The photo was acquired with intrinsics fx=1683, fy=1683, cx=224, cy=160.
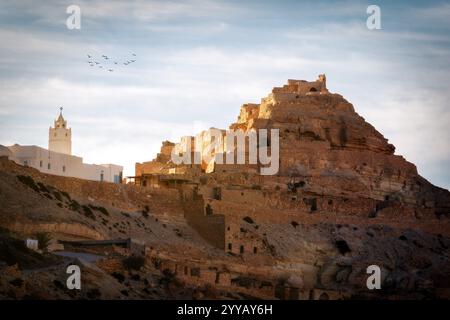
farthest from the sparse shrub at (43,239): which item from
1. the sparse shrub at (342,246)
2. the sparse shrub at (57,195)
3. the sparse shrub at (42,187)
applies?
the sparse shrub at (342,246)

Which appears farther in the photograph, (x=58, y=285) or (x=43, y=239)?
(x=43, y=239)

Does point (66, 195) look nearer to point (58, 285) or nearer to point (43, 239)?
point (43, 239)

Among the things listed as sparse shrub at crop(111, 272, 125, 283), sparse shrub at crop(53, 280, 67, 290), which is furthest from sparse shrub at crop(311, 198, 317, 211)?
sparse shrub at crop(53, 280, 67, 290)

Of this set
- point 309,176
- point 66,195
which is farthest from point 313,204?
point 66,195

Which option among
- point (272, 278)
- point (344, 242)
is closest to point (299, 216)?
point (344, 242)

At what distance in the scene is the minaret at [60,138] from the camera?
405 ft

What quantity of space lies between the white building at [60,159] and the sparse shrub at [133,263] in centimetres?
2379

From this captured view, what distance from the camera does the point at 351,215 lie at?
111500mm

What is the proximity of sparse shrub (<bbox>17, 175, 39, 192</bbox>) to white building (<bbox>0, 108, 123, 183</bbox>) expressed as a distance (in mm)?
11290

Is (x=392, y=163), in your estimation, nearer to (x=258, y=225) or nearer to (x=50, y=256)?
(x=258, y=225)

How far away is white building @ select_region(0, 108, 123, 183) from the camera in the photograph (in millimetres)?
113562

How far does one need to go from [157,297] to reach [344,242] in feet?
83.8

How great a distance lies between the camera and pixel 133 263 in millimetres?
86938

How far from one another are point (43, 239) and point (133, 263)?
15.8ft
